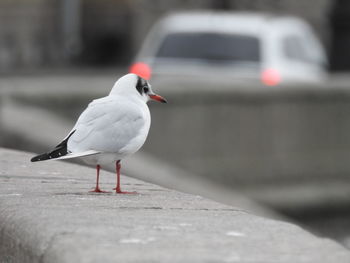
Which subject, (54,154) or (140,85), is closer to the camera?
(54,154)

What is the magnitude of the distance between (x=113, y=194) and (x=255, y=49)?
10024 mm

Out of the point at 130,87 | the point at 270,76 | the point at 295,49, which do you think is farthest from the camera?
the point at 295,49

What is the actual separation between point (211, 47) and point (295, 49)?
1.36 m

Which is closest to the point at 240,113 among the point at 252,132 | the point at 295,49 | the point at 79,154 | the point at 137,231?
the point at 252,132

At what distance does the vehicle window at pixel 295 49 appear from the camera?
16.0 metres

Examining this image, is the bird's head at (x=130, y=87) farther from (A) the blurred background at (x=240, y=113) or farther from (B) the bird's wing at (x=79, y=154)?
(A) the blurred background at (x=240, y=113)

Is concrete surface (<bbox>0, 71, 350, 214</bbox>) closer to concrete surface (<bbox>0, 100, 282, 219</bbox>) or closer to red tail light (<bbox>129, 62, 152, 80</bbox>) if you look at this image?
concrete surface (<bbox>0, 100, 282, 219</bbox>)

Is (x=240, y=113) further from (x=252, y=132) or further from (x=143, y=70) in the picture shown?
(x=143, y=70)

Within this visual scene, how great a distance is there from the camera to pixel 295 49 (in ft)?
53.3

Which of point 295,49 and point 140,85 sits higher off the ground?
point 295,49

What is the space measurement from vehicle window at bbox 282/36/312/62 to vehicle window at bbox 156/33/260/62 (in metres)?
0.67

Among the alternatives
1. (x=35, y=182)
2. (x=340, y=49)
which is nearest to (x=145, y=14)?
(x=340, y=49)

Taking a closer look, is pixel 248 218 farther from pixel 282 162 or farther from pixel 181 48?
pixel 181 48

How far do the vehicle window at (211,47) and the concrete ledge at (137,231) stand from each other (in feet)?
32.2
